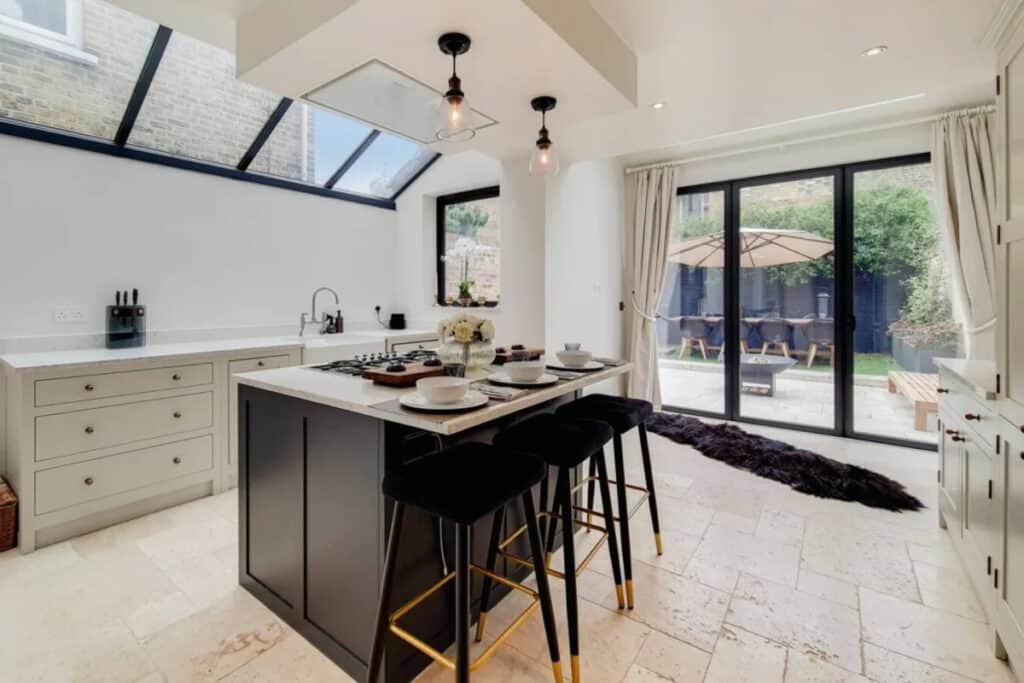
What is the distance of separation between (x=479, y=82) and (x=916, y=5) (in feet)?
6.09

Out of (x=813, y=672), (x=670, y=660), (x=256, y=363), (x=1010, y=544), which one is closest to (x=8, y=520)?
(x=256, y=363)

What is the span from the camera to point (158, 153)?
129 inches

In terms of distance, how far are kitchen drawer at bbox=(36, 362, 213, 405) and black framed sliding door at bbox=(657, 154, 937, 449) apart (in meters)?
4.16

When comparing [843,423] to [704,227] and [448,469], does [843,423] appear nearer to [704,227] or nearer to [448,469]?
[704,227]

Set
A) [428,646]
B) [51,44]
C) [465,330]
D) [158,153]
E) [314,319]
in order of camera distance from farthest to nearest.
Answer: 1. [314,319]
2. [158,153]
3. [51,44]
4. [465,330]
5. [428,646]

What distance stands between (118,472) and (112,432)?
0.76 feet

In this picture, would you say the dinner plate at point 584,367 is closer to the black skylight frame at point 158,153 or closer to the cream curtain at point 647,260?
the black skylight frame at point 158,153

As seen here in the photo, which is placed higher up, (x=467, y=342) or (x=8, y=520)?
(x=467, y=342)

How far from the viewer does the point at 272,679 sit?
155 centimetres

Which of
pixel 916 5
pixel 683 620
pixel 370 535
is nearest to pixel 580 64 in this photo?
pixel 916 5

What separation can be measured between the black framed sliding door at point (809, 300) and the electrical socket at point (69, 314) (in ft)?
15.7

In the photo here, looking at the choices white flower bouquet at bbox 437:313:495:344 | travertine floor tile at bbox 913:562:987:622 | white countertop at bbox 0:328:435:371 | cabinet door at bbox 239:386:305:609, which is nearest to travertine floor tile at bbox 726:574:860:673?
travertine floor tile at bbox 913:562:987:622

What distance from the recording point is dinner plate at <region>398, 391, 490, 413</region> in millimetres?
1397

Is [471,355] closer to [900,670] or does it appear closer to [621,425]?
[621,425]
